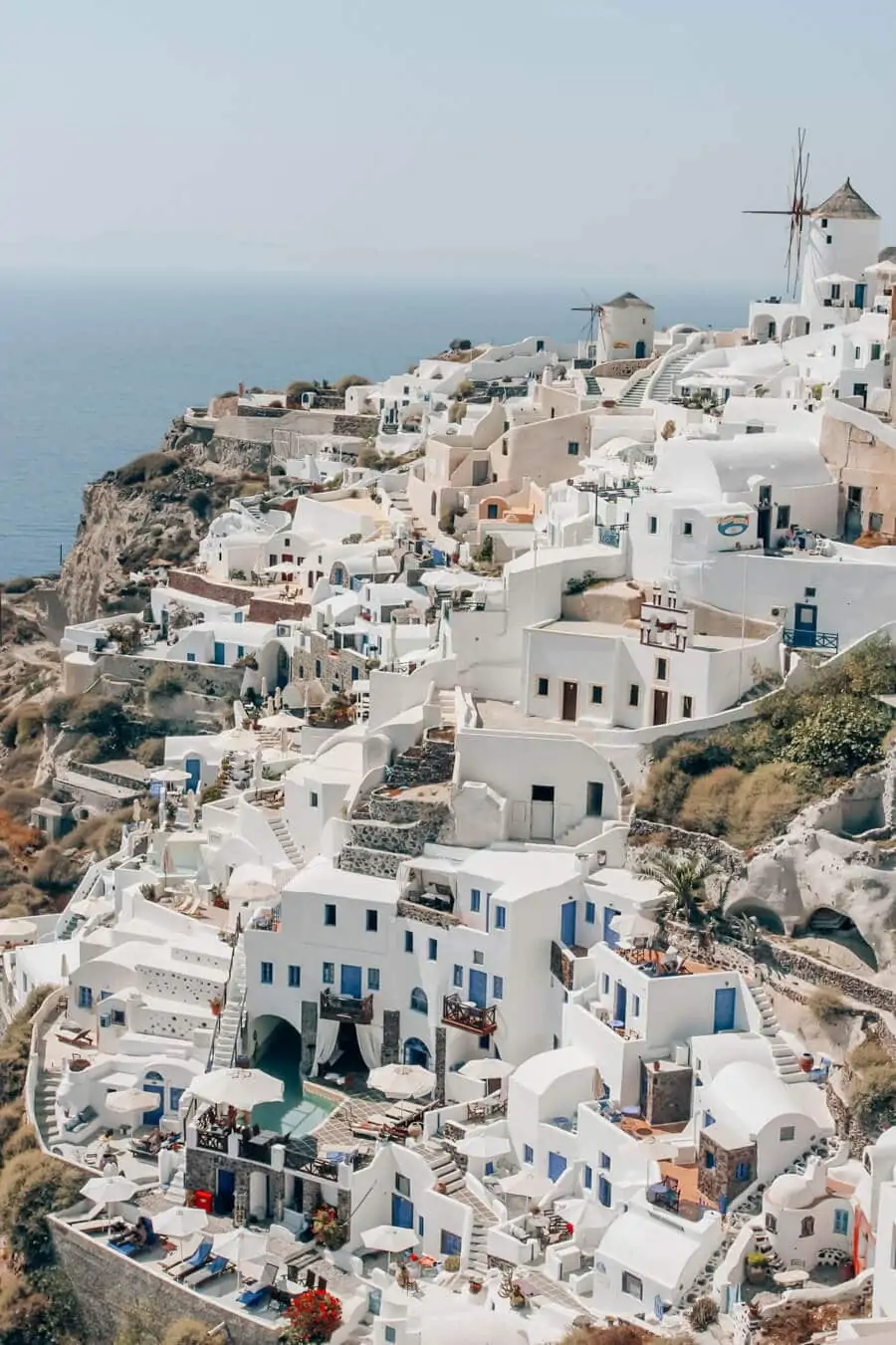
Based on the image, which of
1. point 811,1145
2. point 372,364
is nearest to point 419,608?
point 811,1145

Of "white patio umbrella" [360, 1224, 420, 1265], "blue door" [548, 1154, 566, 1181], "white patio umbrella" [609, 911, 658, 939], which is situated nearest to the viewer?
"white patio umbrella" [360, 1224, 420, 1265]

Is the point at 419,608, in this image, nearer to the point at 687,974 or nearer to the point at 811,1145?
the point at 687,974

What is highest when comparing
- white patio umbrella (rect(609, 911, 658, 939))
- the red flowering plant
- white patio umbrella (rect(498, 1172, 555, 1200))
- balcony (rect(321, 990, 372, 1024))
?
white patio umbrella (rect(609, 911, 658, 939))

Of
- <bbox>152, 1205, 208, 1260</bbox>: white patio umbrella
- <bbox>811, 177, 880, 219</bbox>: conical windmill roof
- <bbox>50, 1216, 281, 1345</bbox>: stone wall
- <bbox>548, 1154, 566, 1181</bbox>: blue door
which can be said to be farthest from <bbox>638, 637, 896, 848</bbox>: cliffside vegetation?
<bbox>811, 177, 880, 219</bbox>: conical windmill roof

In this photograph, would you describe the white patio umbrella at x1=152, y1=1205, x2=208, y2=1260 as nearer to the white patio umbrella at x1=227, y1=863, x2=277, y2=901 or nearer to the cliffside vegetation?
the white patio umbrella at x1=227, y1=863, x2=277, y2=901

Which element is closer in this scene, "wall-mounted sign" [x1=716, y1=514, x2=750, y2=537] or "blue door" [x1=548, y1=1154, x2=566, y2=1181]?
"blue door" [x1=548, y1=1154, x2=566, y2=1181]

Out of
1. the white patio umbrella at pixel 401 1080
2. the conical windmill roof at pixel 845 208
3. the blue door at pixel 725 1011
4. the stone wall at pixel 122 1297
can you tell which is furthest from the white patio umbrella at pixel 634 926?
the conical windmill roof at pixel 845 208

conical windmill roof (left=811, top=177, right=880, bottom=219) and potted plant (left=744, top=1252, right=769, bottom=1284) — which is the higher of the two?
conical windmill roof (left=811, top=177, right=880, bottom=219)

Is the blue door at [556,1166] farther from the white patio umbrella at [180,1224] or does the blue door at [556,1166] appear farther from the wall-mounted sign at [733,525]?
the wall-mounted sign at [733,525]
